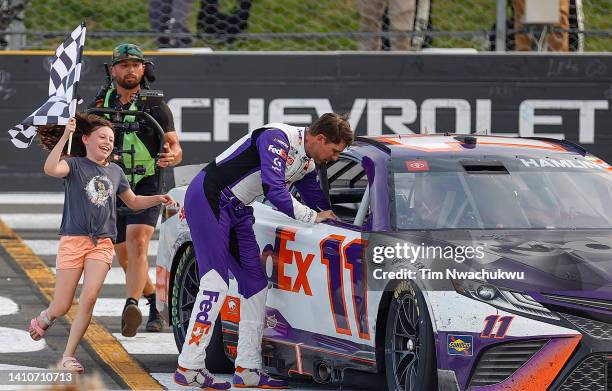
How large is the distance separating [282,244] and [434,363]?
1562 mm

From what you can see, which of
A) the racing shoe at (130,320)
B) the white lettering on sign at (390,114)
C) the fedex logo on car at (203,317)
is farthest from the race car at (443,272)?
the white lettering on sign at (390,114)

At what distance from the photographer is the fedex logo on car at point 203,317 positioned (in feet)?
26.0

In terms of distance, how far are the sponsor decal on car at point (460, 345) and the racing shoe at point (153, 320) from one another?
3.83m

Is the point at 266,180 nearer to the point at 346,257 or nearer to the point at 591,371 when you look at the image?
the point at 346,257

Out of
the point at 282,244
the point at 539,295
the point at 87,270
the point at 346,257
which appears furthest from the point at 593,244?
the point at 87,270

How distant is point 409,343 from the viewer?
6.85 meters

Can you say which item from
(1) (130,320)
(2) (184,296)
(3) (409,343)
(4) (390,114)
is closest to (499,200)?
(3) (409,343)

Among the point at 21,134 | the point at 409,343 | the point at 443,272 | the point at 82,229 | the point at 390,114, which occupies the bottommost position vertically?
the point at 390,114

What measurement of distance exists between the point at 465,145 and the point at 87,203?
2070 millimetres

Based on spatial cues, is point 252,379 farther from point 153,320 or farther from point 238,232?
point 153,320

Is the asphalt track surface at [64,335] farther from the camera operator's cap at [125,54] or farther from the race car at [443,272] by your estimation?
the camera operator's cap at [125,54]

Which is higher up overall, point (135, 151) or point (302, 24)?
point (302, 24)

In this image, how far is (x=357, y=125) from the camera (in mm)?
14977

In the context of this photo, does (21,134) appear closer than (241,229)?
No
